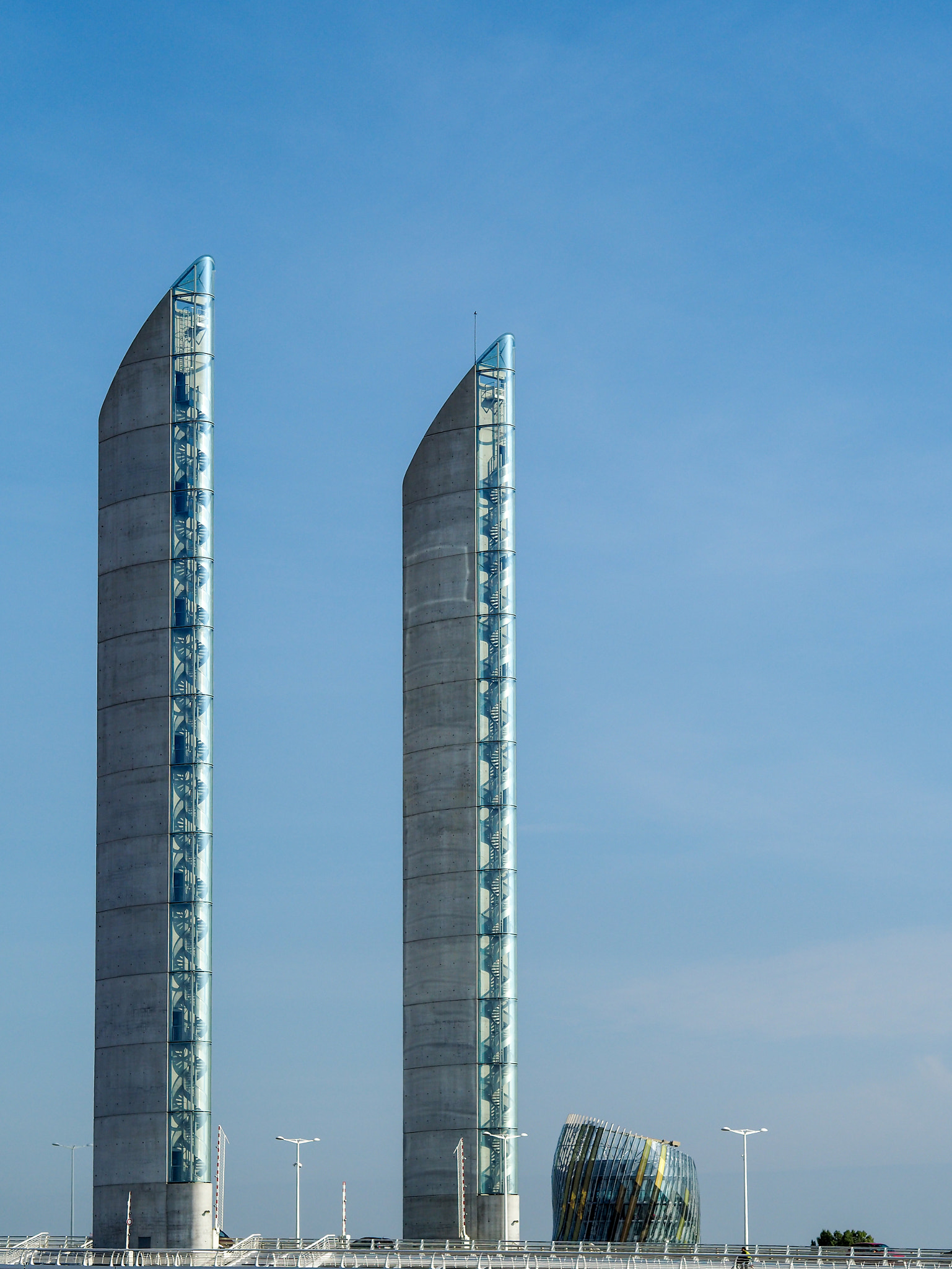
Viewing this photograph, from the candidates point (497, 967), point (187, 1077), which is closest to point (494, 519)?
point (497, 967)

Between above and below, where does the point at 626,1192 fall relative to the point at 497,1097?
below

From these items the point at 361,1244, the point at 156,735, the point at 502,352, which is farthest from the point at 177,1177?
the point at 502,352

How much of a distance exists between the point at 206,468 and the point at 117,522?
15.9ft

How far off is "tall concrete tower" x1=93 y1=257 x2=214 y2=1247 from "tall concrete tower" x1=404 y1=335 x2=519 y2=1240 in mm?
13192

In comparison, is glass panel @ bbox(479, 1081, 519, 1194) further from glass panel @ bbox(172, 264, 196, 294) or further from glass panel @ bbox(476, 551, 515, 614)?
glass panel @ bbox(172, 264, 196, 294)

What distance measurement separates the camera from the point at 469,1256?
247 ft

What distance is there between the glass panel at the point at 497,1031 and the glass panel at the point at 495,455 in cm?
2473

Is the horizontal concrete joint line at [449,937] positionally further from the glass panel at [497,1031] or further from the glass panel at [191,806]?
the glass panel at [191,806]

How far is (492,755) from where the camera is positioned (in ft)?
292

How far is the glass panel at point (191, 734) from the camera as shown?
80.2 meters

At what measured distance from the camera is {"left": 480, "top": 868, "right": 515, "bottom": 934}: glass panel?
287ft

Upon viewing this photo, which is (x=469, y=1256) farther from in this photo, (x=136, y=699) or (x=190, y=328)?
(x=190, y=328)

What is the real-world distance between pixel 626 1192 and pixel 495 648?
3155 cm

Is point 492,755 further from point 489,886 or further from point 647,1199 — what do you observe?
point 647,1199
